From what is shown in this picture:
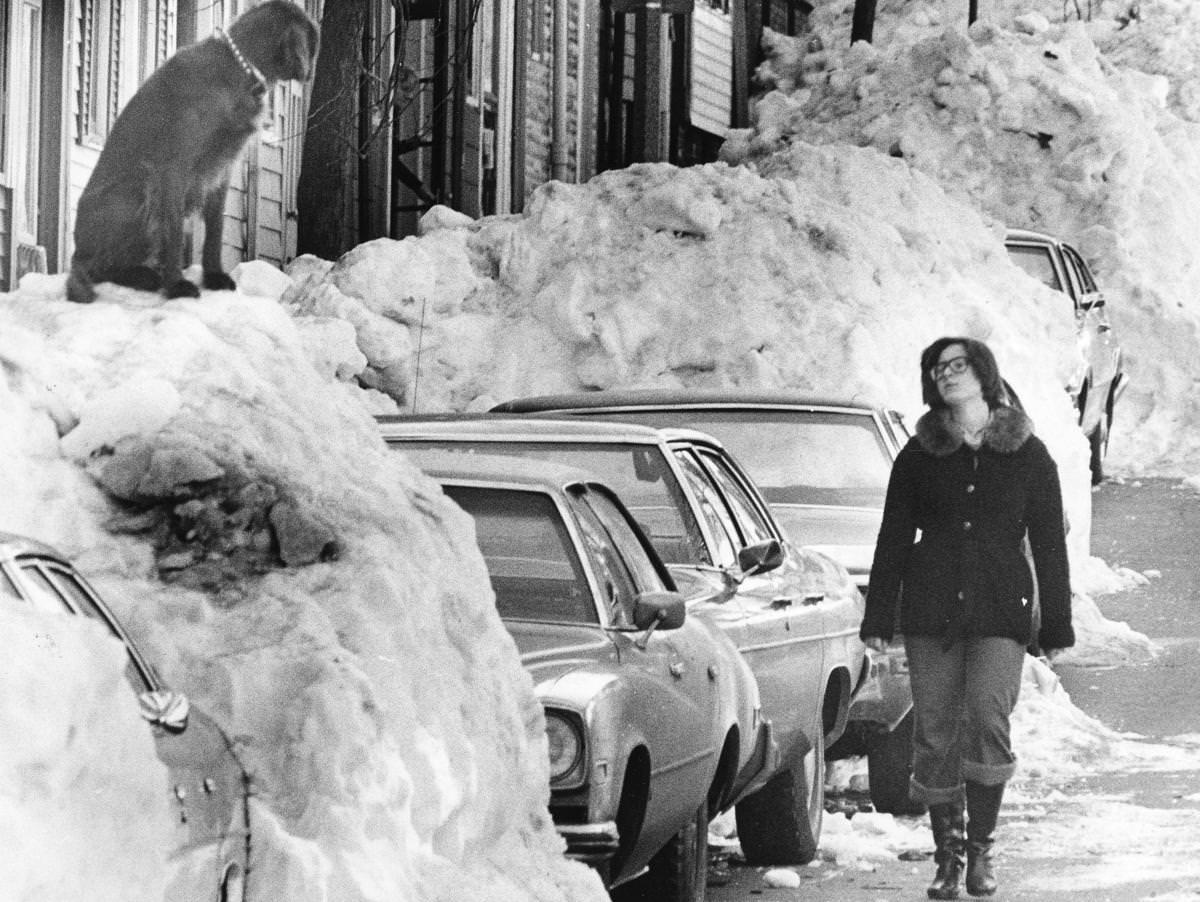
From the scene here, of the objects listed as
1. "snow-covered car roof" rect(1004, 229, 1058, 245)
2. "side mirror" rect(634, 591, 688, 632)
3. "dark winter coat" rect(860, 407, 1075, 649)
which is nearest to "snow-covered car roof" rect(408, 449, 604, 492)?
"side mirror" rect(634, 591, 688, 632)

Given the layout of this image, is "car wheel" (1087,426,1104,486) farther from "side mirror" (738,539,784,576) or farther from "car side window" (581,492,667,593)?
"car side window" (581,492,667,593)

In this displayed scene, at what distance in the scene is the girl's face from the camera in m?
9.12

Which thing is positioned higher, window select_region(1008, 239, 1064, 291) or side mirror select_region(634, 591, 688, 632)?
window select_region(1008, 239, 1064, 291)

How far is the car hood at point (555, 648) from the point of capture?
283 inches

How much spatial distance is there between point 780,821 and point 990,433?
1615mm

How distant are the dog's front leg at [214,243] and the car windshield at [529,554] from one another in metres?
2.13

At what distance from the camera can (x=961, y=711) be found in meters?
8.96

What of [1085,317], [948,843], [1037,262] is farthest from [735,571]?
[1037,262]

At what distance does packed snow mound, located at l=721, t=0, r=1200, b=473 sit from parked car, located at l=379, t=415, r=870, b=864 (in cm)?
1763

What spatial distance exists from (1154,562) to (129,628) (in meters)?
16.1

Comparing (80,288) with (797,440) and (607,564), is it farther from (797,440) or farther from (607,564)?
(797,440)

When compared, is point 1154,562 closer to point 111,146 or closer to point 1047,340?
point 1047,340

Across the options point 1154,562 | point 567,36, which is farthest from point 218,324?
point 567,36

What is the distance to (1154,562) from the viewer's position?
2016 cm
